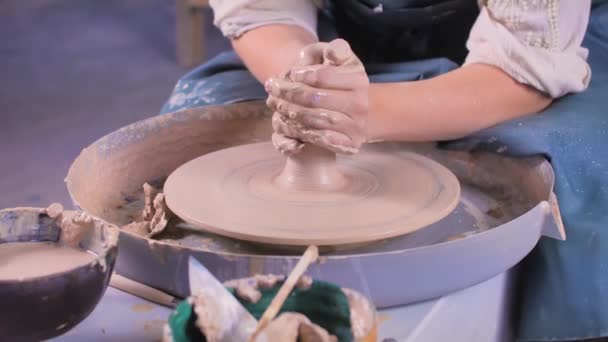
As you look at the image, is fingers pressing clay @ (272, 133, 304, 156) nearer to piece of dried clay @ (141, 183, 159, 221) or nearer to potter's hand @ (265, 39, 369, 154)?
potter's hand @ (265, 39, 369, 154)

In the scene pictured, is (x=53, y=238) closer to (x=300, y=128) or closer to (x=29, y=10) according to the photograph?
(x=300, y=128)

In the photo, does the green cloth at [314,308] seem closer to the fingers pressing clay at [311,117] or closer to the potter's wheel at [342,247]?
the potter's wheel at [342,247]

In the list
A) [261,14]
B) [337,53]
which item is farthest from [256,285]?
[261,14]

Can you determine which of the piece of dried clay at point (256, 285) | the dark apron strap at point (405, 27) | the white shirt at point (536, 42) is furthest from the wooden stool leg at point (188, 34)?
the piece of dried clay at point (256, 285)

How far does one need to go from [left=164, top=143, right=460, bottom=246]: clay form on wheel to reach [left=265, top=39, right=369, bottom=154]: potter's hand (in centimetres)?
3

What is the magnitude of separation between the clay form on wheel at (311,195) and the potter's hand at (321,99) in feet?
0.11

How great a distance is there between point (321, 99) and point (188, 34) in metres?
3.13

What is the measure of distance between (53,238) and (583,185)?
0.80 metres

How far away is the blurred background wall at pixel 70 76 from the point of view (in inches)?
113

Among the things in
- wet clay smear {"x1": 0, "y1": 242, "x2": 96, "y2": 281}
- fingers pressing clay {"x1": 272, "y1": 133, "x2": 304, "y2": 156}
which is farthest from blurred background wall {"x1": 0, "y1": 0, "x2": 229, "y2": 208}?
wet clay smear {"x1": 0, "y1": 242, "x2": 96, "y2": 281}

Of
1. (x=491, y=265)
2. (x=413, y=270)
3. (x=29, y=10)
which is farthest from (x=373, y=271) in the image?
(x=29, y=10)

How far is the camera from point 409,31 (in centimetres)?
165

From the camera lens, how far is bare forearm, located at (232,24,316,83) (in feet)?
4.84

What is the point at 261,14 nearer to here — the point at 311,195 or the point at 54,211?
the point at 311,195
